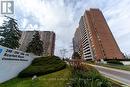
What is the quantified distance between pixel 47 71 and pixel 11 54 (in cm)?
499

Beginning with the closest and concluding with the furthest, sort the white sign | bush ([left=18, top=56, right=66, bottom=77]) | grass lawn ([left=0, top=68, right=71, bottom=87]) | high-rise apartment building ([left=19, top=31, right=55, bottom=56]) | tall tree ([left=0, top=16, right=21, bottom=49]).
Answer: grass lawn ([left=0, top=68, right=71, bottom=87])
the white sign
bush ([left=18, top=56, right=66, bottom=77])
tall tree ([left=0, top=16, right=21, bottom=49])
high-rise apartment building ([left=19, top=31, right=55, bottom=56])

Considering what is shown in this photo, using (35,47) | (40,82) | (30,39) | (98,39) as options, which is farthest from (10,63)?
(98,39)

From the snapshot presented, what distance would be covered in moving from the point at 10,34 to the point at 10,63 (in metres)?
30.5

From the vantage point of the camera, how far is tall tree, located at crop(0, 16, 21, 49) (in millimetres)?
47750

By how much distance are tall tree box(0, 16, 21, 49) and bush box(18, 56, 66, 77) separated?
2050 cm

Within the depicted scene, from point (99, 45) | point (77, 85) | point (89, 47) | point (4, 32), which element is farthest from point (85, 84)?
point (89, 47)

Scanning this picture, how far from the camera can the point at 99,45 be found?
12962 cm

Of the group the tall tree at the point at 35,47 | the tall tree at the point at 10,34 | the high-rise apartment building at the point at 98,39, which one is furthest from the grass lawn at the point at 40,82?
the high-rise apartment building at the point at 98,39

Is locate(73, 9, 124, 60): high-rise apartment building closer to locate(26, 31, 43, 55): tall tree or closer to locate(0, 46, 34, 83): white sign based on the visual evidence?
locate(26, 31, 43, 55): tall tree

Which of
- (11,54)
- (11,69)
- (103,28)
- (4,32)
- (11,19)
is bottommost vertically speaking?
(11,69)

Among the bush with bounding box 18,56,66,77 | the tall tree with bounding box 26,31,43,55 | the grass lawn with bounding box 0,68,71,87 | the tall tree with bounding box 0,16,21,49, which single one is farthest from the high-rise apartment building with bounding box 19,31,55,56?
the grass lawn with bounding box 0,68,71,87

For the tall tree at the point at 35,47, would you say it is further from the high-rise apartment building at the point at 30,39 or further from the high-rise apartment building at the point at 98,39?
the high-rise apartment building at the point at 98,39

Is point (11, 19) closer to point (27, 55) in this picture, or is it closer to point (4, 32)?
point (4, 32)

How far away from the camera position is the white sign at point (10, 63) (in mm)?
17578
